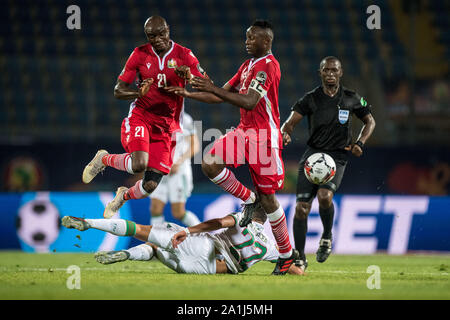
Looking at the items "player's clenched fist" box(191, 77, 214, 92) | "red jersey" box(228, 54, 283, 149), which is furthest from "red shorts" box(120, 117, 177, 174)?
"player's clenched fist" box(191, 77, 214, 92)

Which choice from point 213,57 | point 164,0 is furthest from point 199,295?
point 164,0

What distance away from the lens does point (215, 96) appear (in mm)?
6590

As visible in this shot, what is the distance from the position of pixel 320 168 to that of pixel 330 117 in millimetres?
682

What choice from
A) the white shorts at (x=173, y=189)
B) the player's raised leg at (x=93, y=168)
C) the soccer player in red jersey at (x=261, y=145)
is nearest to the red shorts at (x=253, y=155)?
the soccer player in red jersey at (x=261, y=145)

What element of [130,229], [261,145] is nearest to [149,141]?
[130,229]

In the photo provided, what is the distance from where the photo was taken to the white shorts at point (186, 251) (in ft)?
21.7

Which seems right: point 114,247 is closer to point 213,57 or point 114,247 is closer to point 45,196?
point 45,196

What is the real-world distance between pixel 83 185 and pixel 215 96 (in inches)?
243

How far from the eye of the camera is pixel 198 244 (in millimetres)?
6668

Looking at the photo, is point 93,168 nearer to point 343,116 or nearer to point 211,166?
point 211,166

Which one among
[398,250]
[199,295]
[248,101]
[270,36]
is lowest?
[398,250]

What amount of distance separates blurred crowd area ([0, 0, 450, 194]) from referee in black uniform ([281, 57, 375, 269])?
173 inches

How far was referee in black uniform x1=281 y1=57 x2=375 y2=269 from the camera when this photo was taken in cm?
747

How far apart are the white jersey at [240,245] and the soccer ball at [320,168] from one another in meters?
0.95
